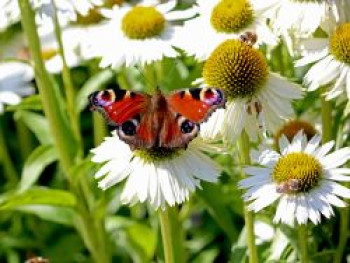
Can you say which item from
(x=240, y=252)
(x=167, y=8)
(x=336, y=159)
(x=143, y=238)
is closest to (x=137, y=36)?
(x=167, y=8)

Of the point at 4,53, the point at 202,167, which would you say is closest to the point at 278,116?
the point at 202,167

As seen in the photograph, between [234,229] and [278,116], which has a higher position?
[278,116]

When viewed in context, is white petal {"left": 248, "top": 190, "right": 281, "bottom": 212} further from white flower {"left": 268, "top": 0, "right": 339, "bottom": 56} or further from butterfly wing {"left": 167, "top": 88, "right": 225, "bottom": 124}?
white flower {"left": 268, "top": 0, "right": 339, "bottom": 56}

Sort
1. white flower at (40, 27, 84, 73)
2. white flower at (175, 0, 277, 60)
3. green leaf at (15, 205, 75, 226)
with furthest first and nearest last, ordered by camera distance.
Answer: white flower at (40, 27, 84, 73) → green leaf at (15, 205, 75, 226) → white flower at (175, 0, 277, 60)

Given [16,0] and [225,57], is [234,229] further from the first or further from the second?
[16,0]

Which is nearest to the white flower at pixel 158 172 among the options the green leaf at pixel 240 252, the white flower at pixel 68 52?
the green leaf at pixel 240 252

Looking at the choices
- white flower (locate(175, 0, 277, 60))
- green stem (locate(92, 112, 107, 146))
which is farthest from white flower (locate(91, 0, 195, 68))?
green stem (locate(92, 112, 107, 146))
